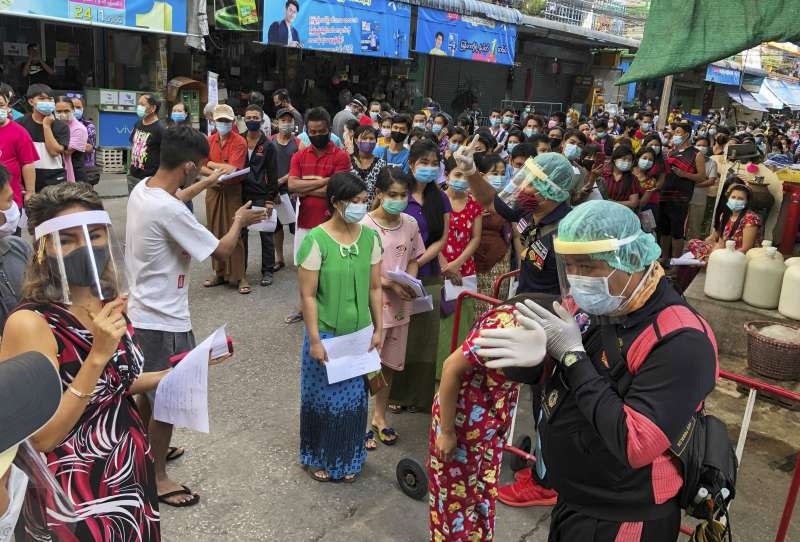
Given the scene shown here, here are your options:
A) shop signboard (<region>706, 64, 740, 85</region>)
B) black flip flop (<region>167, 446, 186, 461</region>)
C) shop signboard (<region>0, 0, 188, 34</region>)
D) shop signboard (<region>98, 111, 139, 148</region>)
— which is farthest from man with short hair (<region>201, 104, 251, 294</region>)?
shop signboard (<region>706, 64, 740, 85</region>)

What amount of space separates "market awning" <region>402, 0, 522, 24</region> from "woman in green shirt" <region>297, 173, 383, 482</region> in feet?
47.7

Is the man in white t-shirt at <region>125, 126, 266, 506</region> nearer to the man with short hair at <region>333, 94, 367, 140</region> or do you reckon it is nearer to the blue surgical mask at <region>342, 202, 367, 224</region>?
the blue surgical mask at <region>342, 202, 367, 224</region>

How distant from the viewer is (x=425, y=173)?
4676mm

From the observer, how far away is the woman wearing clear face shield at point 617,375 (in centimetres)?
185

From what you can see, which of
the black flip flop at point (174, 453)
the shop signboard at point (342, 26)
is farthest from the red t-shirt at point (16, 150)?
the shop signboard at point (342, 26)

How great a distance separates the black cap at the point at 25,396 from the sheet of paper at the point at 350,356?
253 cm

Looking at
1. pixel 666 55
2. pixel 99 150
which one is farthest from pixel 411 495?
pixel 99 150

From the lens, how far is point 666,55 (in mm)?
4605

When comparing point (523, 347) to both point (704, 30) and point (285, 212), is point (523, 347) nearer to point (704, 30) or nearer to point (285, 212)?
point (704, 30)

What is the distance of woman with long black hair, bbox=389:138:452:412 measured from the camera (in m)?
4.68

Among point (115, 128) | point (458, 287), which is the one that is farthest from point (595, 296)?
point (115, 128)

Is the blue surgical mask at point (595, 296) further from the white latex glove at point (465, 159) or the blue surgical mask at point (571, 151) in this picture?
the blue surgical mask at point (571, 151)

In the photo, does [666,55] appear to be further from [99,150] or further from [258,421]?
[99,150]

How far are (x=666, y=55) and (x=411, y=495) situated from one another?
3.41m
